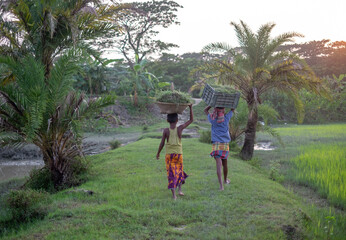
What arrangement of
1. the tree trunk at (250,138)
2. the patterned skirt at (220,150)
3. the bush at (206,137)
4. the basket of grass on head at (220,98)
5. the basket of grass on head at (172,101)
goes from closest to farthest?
the basket of grass on head at (172,101) → the basket of grass on head at (220,98) → the patterned skirt at (220,150) → the tree trunk at (250,138) → the bush at (206,137)

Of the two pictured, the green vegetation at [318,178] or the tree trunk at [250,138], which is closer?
the green vegetation at [318,178]

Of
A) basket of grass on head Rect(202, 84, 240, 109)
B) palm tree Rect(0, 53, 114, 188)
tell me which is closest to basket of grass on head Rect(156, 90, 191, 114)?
basket of grass on head Rect(202, 84, 240, 109)

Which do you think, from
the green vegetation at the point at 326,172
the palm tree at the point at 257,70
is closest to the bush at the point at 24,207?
the green vegetation at the point at 326,172

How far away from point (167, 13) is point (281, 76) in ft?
80.4

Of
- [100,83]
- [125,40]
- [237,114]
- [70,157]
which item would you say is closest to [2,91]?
[70,157]

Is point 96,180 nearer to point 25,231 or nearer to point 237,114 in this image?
point 25,231

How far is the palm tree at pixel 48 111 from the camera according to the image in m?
6.70

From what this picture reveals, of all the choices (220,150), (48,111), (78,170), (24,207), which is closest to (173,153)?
(220,150)

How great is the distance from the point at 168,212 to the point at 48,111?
12.6ft

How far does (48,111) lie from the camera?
24.0ft

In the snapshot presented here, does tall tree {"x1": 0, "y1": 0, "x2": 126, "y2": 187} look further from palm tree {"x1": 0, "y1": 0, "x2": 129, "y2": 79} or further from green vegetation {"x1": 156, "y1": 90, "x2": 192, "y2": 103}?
green vegetation {"x1": 156, "y1": 90, "x2": 192, "y2": 103}

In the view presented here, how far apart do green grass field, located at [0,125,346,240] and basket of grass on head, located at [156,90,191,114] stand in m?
1.61

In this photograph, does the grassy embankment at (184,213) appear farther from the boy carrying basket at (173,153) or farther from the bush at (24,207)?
the boy carrying basket at (173,153)

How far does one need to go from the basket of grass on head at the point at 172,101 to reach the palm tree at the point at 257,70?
193 inches
